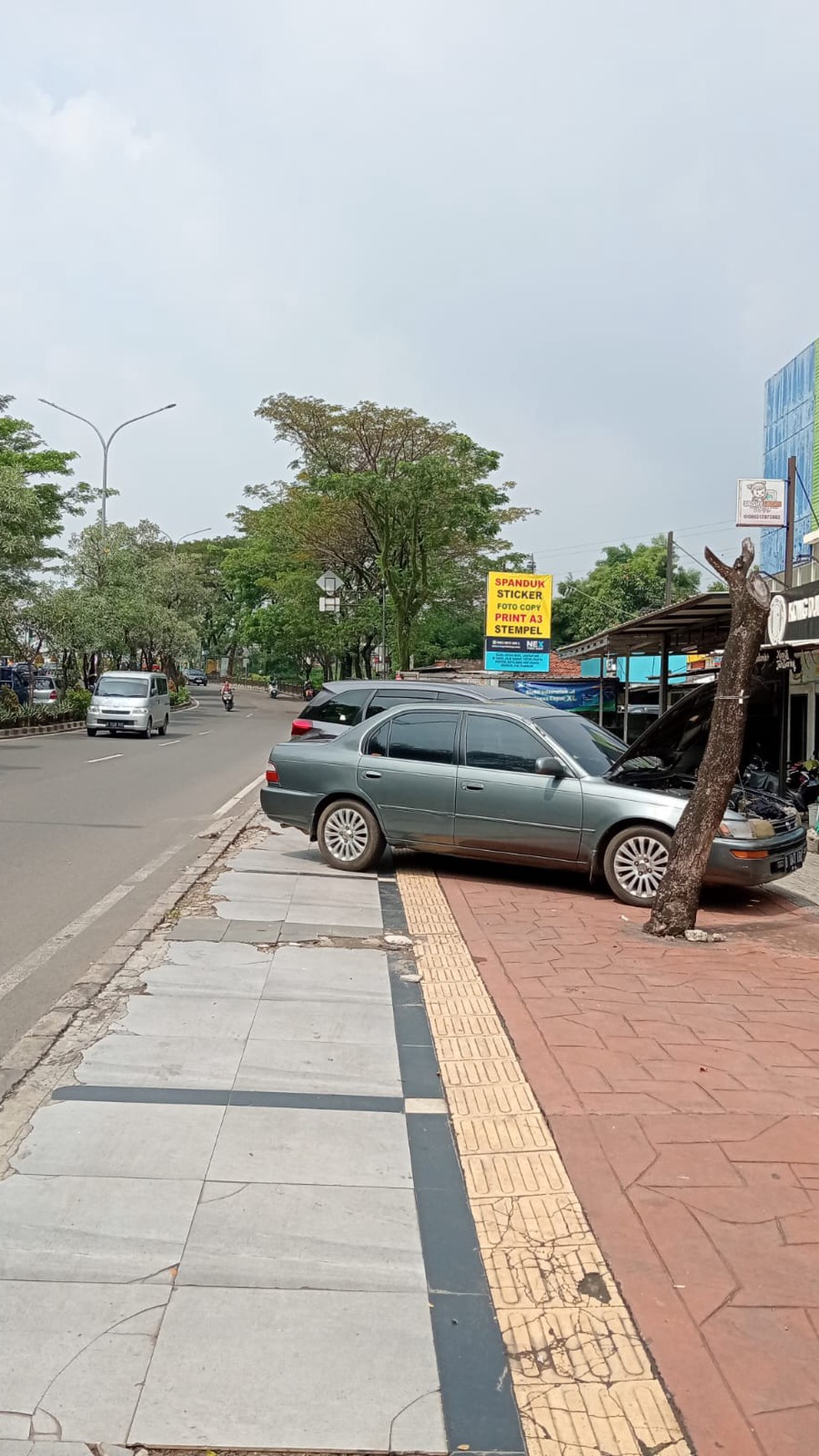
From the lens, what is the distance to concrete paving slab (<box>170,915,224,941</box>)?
6922 mm

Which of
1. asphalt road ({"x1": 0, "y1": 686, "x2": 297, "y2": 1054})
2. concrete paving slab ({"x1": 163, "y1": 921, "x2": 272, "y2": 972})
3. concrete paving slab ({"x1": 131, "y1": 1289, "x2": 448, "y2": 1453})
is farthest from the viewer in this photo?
asphalt road ({"x1": 0, "y1": 686, "x2": 297, "y2": 1054})

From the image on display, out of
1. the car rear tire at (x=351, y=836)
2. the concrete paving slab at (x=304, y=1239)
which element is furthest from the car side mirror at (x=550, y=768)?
the concrete paving slab at (x=304, y=1239)

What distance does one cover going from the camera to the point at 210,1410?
100 inches

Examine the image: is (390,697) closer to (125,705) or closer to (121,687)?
(125,705)

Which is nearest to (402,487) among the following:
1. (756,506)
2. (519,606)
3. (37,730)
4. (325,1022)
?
(519,606)

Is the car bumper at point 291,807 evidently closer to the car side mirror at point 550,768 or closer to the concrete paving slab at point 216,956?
Result: the car side mirror at point 550,768

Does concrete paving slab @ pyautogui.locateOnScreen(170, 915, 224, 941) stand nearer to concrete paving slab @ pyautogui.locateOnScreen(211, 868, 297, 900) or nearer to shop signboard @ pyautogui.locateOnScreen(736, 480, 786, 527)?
concrete paving slab @ pyautogui.locateOnScreen(211, 868, 297, 900)

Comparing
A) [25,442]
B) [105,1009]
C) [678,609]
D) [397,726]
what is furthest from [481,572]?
[105,1009]

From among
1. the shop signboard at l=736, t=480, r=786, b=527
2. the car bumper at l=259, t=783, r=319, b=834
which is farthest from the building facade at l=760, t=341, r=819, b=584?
the car bumper at l=259, t=783, r=319, b=834

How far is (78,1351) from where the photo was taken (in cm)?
274

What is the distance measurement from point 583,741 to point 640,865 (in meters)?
1.39

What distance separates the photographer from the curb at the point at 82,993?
4.72 metres

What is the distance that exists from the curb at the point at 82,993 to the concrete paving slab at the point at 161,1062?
246 mm

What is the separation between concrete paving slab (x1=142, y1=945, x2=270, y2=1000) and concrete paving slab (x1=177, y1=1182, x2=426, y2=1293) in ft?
7.05
